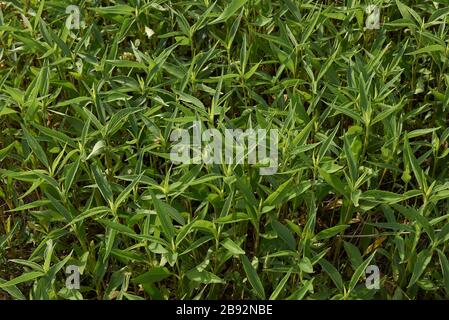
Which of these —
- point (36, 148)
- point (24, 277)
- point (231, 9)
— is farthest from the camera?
point (231, 9)

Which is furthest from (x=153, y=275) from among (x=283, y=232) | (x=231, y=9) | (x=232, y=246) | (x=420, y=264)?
(x=231, y=9)

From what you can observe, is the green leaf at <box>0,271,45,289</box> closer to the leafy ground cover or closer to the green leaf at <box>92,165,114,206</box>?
the leafy ground cover

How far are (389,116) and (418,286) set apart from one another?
41 cm

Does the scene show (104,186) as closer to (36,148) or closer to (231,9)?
(36,148)

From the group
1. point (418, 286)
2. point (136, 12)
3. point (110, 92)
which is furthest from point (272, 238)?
point (136, 12)

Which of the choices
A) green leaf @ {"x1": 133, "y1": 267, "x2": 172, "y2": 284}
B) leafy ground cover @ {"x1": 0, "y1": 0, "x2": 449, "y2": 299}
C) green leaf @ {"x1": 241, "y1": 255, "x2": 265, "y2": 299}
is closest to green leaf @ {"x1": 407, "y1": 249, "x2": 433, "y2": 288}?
leafy ground cover @ {"x1": 0, "y1": 0, "x2": 449, "y2": 299}

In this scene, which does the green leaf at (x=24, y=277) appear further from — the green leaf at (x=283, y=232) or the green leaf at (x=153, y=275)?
the green leaf at (x=283, y=232)

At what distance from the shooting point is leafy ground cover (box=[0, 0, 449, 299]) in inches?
71.4

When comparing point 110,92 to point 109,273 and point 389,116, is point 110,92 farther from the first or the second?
point 389,116

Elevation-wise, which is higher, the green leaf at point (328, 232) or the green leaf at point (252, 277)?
the green leaf at point (328, 232)

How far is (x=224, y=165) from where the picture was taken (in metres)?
1.81

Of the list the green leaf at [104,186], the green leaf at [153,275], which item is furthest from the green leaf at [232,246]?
the green leaf at [104,186]

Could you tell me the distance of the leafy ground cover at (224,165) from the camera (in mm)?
1814

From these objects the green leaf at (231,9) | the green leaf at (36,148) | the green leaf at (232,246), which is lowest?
the green leaf at (232,246)
